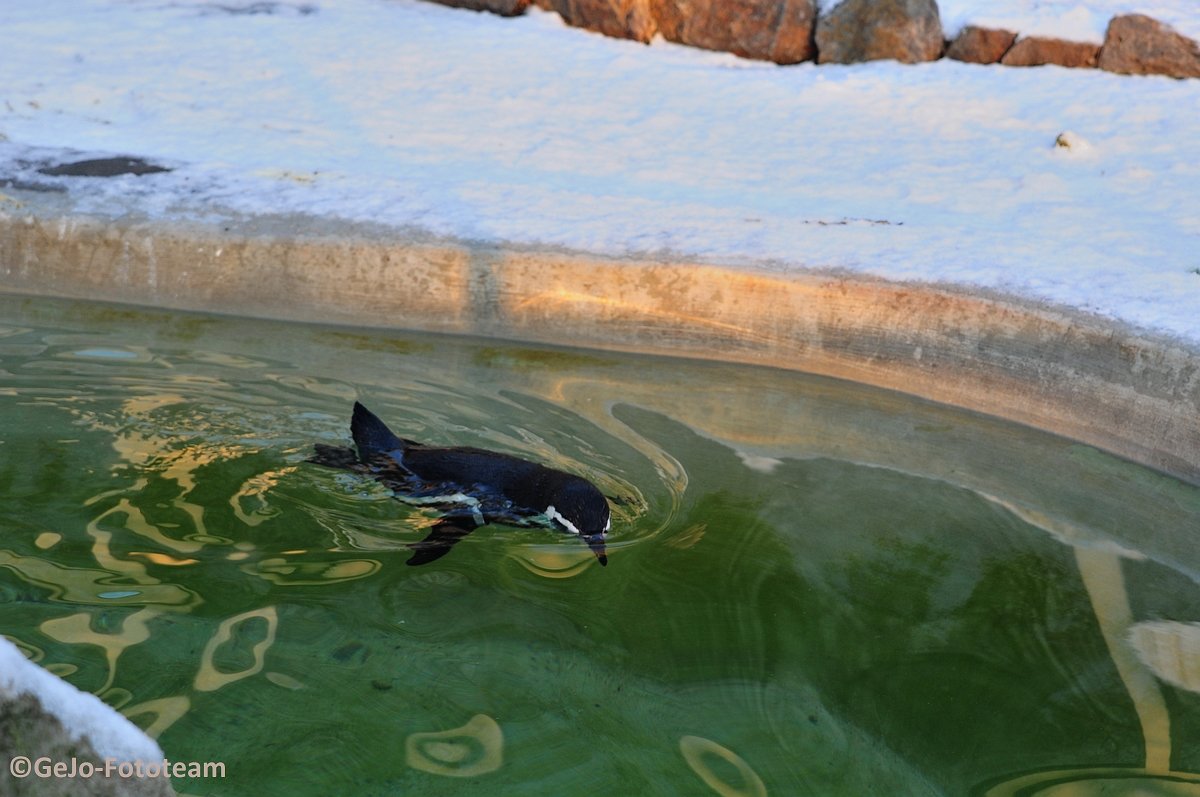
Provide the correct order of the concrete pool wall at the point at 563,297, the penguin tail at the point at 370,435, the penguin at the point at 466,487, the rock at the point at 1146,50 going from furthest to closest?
the rock at the point at 1146,50 → the concrete pool wall at the point at 563,297 → the penguin tail at the point at 370,435 → the penguin at the point at 466,487

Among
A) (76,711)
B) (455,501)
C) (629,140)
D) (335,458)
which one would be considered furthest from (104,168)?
(76,711)

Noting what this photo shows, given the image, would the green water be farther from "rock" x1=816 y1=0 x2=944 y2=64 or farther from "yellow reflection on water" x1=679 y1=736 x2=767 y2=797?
"rock" x1=816 y1=0 x2=944 y2=64

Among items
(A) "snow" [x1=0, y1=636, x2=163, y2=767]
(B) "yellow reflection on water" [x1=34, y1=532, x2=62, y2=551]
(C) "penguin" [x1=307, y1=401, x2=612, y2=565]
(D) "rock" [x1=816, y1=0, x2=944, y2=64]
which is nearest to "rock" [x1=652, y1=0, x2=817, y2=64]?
(D) "rock" [x1=816, y1=0, x2=944, y2=64]

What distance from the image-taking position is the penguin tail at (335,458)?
4402 mm

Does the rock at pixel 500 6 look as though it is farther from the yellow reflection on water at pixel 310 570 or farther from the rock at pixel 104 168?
the yellow reflection on water at pixel 310 570

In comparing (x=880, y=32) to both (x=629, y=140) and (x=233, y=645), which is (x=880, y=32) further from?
(x=233, y=645)

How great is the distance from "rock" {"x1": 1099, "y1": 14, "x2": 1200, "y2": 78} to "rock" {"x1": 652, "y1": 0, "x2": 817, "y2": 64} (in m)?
2.15

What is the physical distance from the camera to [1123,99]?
8430 mm

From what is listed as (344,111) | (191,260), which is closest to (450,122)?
(344,111)

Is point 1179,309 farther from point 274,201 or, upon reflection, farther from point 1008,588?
point 274,201

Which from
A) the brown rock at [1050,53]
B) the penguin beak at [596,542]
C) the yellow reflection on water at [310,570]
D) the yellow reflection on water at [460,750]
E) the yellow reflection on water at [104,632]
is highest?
the brown rock at [1050,53]

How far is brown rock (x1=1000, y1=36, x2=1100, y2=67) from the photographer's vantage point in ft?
Result: 29.5

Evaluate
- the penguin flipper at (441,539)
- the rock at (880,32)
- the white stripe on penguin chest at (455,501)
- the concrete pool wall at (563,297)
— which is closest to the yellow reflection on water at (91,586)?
the penguin flipper at (441,539)

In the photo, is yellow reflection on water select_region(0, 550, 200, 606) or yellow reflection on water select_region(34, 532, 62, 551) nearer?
yellow reflection on water select_region(0, 550, 200, 606)
